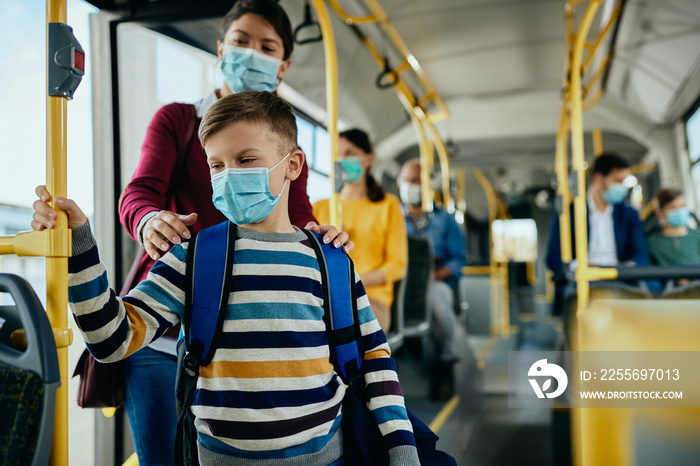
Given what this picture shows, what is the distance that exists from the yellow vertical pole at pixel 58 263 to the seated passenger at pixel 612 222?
3.24m

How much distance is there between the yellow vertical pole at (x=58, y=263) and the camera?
0.93m

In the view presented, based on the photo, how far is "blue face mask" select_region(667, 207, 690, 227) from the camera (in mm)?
4461

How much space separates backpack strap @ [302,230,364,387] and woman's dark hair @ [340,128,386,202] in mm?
1745

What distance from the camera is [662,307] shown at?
1930 millimetres

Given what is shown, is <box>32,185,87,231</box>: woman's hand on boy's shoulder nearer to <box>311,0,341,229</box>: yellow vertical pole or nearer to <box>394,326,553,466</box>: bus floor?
<box>311,0,341,229</box>: yellow vertical pole

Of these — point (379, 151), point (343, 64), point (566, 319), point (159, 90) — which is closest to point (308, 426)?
point (159, 90)

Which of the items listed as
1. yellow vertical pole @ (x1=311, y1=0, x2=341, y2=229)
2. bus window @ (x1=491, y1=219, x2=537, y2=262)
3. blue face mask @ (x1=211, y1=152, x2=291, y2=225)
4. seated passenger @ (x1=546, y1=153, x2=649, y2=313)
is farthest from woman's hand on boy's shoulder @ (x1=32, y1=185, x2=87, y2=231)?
bus window @ (x1=491, y1=219, x2=537, y2=262)

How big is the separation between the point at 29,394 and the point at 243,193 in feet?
1.60

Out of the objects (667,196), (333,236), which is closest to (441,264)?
(667,196)

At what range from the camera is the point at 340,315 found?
109 cm

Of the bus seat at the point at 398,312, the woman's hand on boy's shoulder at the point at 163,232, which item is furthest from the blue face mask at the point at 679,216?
the woman's hand on boy's shoulder at the point at 163,232

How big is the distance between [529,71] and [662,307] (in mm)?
5694

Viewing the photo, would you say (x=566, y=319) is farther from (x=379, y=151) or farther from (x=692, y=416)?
(x=379, y=151)

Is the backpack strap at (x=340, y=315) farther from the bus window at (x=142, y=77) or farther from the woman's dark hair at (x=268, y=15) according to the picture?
the bus window at (x=142, y=77)
